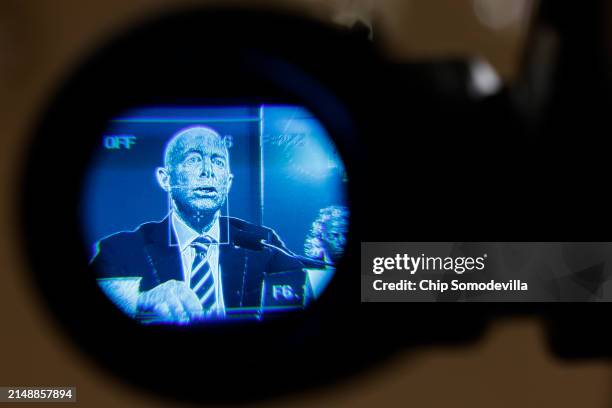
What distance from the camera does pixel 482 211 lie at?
46cm

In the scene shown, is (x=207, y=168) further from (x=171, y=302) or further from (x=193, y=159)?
(x=171, y=302)

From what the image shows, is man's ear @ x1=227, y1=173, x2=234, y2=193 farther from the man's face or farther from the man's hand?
the man's hand

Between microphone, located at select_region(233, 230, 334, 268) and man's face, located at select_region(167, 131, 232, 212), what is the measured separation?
3 cm

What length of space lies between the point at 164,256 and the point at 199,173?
85 mm

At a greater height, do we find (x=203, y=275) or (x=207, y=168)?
(x=207, y=168)

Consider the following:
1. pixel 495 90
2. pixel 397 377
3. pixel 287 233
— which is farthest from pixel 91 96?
pixel 397 377

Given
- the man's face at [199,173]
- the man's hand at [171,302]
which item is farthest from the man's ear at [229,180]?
the man's hand at [171,302]

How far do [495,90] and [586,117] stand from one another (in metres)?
0.07

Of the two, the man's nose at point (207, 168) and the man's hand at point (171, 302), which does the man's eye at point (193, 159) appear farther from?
the man's hand at point (171, 302)

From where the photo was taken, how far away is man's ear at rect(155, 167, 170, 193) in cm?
54

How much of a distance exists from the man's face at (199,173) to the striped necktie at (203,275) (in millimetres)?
33

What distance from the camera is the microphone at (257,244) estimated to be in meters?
0.54

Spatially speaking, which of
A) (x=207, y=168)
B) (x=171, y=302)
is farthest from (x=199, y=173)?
(x=171, y=302)

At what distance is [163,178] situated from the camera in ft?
1.79
